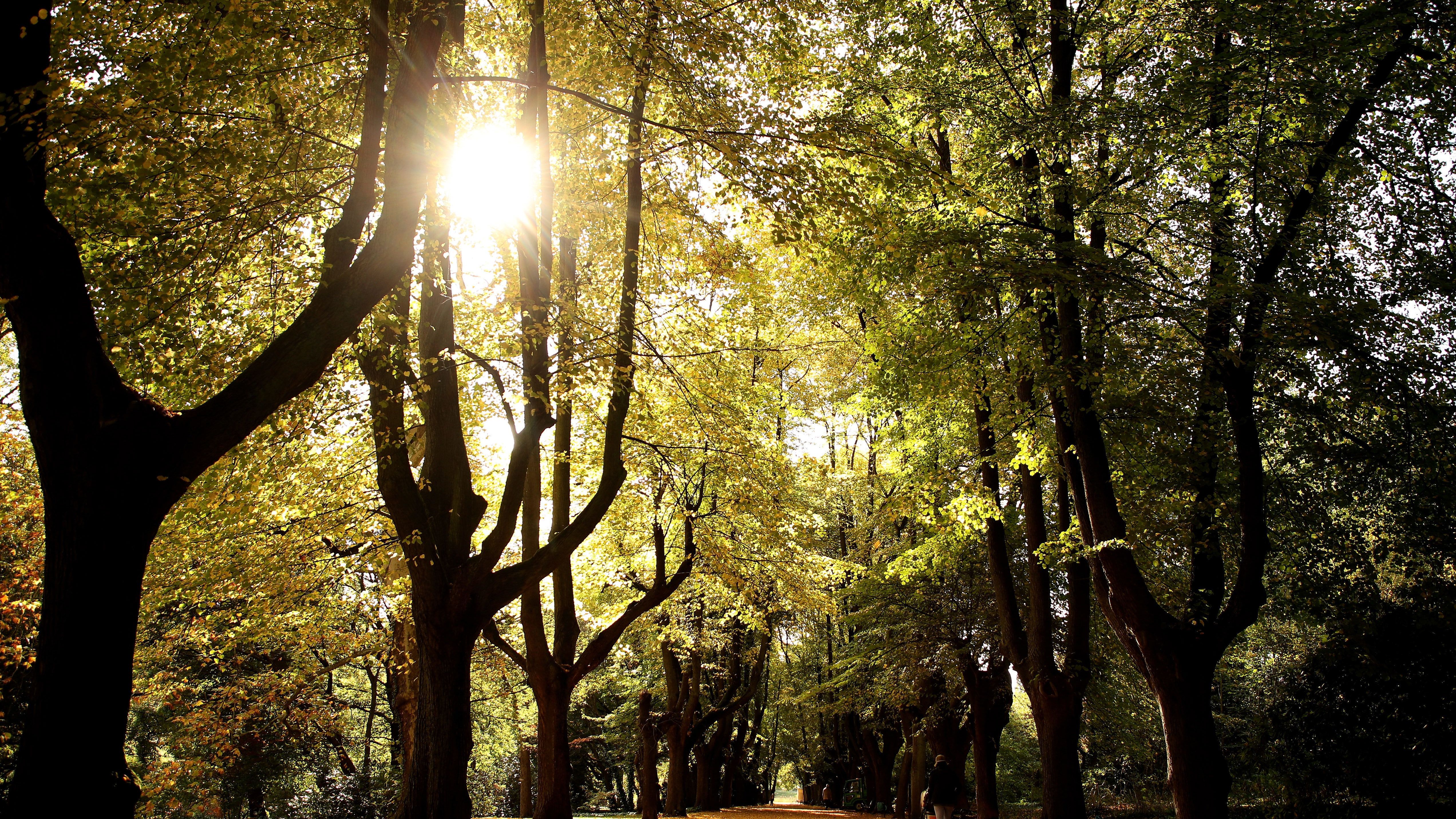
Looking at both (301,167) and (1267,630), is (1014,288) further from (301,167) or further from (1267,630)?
(1267,630)

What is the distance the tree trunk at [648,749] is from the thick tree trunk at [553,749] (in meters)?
5.27

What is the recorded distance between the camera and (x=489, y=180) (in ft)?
29.4

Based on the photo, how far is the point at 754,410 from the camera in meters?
14.4

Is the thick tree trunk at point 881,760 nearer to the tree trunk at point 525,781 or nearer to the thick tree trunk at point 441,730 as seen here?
the tree trunk at point 525,781

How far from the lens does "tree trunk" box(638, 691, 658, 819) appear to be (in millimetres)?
16188

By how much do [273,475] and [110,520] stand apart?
14.5 ft

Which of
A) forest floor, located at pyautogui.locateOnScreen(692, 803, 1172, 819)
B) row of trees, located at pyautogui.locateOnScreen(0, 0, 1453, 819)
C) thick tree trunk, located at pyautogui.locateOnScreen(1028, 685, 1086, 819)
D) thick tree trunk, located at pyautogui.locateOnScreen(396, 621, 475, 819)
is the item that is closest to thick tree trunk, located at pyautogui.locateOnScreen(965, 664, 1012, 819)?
row of trees, located at pyautogui.locateOnScreen(0, 0, 1453, 819)

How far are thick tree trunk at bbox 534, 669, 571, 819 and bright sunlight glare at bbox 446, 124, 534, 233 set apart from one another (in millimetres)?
5762

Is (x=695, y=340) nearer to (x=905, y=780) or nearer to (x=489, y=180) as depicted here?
(x=489, y=180)

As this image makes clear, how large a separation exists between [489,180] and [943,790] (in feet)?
35.8

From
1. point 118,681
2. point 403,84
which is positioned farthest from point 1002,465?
point 118,681

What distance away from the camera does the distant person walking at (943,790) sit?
12945 mm

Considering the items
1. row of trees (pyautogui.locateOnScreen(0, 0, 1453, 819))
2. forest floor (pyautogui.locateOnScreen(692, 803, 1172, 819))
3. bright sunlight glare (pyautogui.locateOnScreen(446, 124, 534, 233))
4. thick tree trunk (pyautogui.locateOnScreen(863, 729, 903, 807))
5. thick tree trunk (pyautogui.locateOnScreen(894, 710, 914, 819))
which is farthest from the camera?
thick tree trunk (pyautogui.locateOnScreen(863, 729, 903, 807))

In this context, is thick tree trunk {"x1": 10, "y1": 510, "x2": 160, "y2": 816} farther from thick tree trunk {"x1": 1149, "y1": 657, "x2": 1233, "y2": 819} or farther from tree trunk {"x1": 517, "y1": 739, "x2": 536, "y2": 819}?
tree trunk {"x1": 517, "y1": 739, "x2": 536, "y2": 819}
